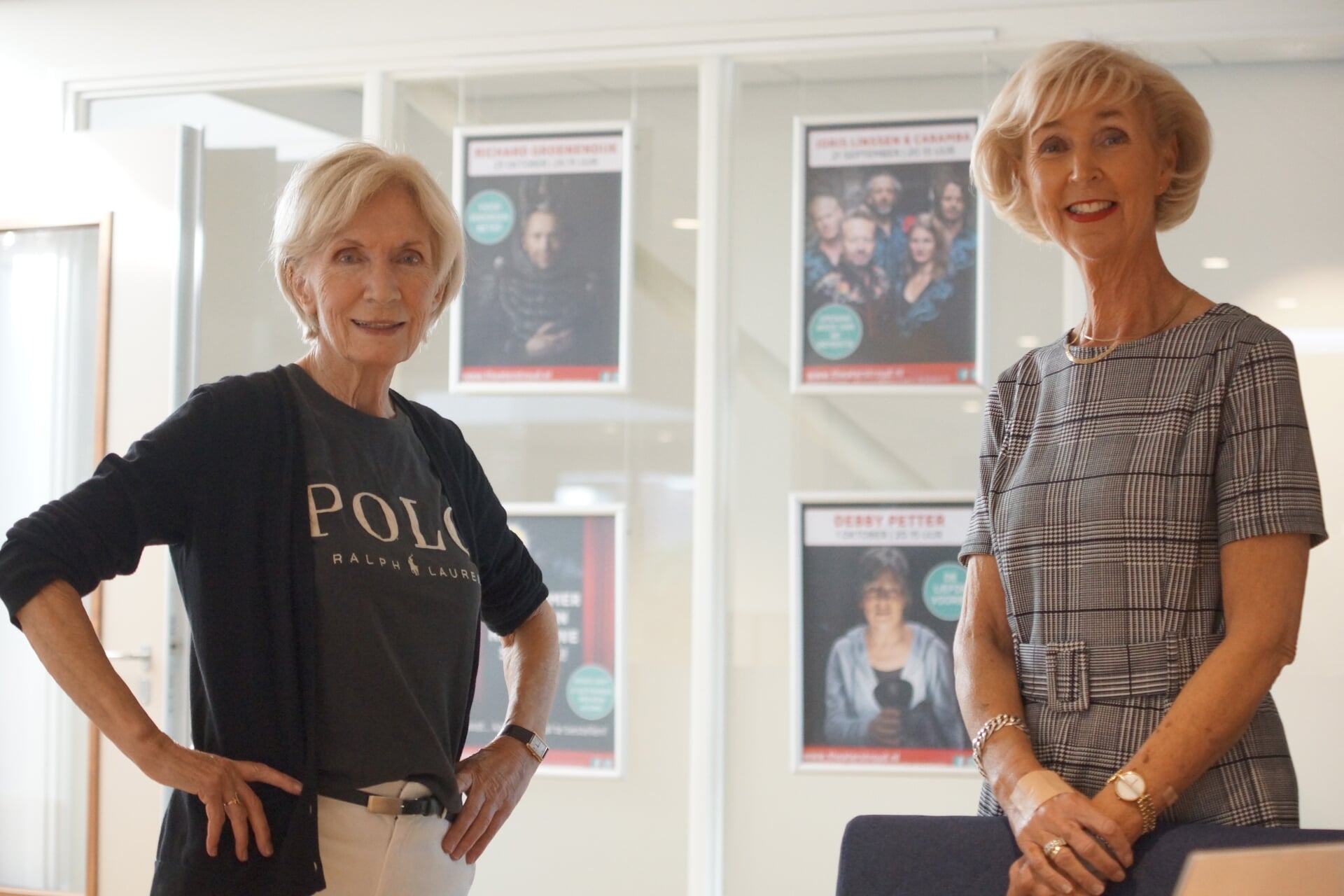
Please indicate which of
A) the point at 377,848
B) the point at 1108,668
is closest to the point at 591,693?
the point at 377,848

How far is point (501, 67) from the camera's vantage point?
3.46m

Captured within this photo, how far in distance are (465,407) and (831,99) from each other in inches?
52.5

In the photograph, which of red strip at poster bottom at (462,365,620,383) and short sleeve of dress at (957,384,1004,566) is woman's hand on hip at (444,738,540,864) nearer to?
short sleeve of dress at (957,384,1004,566)

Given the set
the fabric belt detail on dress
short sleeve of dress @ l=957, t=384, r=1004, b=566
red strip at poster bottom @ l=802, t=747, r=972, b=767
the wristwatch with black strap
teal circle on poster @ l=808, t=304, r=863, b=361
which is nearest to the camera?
the fabric belt detail on dress

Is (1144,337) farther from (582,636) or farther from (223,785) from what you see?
(582,636)

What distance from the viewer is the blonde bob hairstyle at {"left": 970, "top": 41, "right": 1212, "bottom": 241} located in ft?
4.99

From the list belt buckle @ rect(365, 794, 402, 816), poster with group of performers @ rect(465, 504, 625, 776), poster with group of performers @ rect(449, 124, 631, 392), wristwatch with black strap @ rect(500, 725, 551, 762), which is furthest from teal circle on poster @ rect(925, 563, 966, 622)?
belt buckle @ rect(365, 794, 402, 816)

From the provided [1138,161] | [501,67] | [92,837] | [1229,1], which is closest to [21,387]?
[92,837]

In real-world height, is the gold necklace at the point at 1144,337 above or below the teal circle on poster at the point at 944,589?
above

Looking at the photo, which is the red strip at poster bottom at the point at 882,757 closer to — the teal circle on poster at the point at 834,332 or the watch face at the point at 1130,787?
the teal circle on poster at the point at 834,332

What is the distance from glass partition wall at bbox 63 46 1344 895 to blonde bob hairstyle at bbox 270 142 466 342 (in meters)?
1.55

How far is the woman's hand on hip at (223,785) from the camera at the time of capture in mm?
1459

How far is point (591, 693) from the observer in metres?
3.32

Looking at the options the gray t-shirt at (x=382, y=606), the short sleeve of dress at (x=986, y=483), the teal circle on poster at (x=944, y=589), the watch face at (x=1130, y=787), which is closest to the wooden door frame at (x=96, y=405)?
the gray t-shirt at (x=382, y=606)
